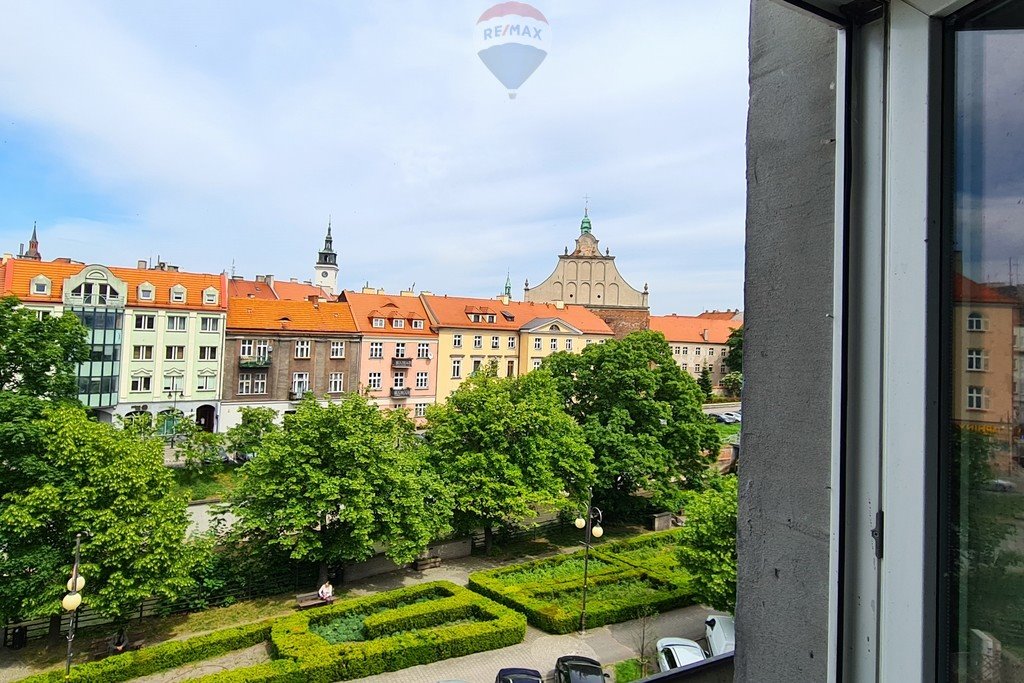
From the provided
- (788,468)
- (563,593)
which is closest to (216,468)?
(563,593)

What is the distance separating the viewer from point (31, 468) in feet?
29.0

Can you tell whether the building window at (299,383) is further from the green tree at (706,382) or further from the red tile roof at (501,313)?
the green tree at (706,382)

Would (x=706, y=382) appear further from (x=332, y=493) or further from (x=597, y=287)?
(x=332, y=493)

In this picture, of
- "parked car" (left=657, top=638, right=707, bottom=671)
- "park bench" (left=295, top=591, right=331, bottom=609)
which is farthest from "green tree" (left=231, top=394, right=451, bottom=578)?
"parked car" (left=657, top=638, right=707, bottom=671)

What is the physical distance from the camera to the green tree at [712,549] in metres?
8.53

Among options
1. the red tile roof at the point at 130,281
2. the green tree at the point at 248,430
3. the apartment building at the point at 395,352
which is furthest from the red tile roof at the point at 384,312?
the green tree at the point at 248,430

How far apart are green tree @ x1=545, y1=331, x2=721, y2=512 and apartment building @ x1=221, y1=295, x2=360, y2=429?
8.86 metres

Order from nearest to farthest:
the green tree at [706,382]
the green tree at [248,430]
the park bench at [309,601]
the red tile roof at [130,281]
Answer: the park bench at [309,601]
the green tree at [248,430]
the red tile roof at [130,281]
the green tree at [706,382]

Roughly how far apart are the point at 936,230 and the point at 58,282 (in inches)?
874

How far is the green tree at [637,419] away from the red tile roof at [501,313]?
29.8 ft

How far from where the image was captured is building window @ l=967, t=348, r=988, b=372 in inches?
26.5

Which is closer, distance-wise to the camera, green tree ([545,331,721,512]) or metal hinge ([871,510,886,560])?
metal hinge ([871,510,886,560])

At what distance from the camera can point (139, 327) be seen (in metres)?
19.2

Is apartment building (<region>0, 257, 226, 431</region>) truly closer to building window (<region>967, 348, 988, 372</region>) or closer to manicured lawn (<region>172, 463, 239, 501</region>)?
manicured lawn (<region>172, 463, 239, 501</region>)
